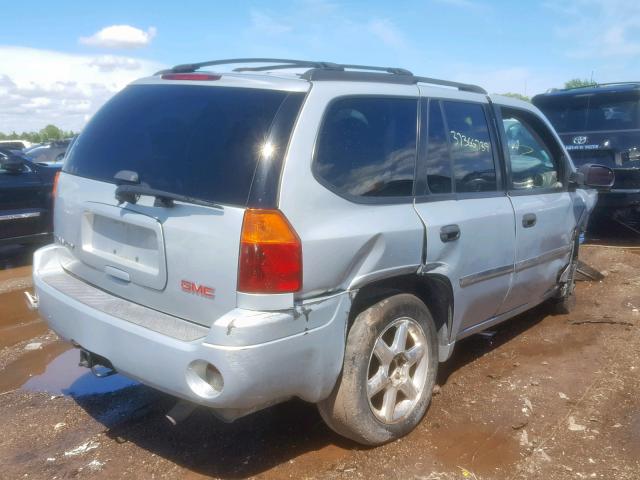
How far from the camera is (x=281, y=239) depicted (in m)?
2.62

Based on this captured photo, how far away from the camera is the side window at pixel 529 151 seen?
436 centimetres

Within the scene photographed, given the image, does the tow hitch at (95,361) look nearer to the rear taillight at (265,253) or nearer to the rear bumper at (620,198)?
the rear taillight at (265,253)

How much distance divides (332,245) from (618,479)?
1800 millimetres

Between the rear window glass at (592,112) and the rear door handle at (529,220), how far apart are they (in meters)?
5.42

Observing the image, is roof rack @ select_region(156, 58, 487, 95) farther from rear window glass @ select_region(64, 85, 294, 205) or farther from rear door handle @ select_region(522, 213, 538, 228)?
rear door handle @ select_region(522, 213, 538, 228)

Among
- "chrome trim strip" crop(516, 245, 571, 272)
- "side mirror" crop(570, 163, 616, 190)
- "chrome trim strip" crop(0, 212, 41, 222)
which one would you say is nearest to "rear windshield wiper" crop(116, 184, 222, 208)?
"chrome trim strip" crop(516, 245, 571, 272)

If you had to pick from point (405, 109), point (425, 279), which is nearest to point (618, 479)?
point (425, 279)

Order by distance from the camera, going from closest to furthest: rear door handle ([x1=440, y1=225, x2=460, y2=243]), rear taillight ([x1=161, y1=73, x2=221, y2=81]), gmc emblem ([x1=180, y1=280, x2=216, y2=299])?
gmc emblem ([x1=180, y1=280, x2=216, y2=299]) < rear taillight ([x1=161, y1=73, x2=221, y2=81]) < rear door handle ([x1=440, y1=225, x2=460, y2=243])

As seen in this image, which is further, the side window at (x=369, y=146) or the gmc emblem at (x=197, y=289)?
the side window at (x=369, y=146)

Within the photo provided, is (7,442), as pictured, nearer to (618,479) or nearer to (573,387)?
(618,479)

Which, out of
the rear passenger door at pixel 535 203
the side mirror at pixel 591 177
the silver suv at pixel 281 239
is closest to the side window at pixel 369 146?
the silver suv at pixel 281 239

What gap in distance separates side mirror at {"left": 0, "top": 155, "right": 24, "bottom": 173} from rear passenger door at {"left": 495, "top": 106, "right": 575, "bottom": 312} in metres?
6.37

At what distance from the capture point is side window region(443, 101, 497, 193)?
3705 millimetres

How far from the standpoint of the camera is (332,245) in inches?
109
